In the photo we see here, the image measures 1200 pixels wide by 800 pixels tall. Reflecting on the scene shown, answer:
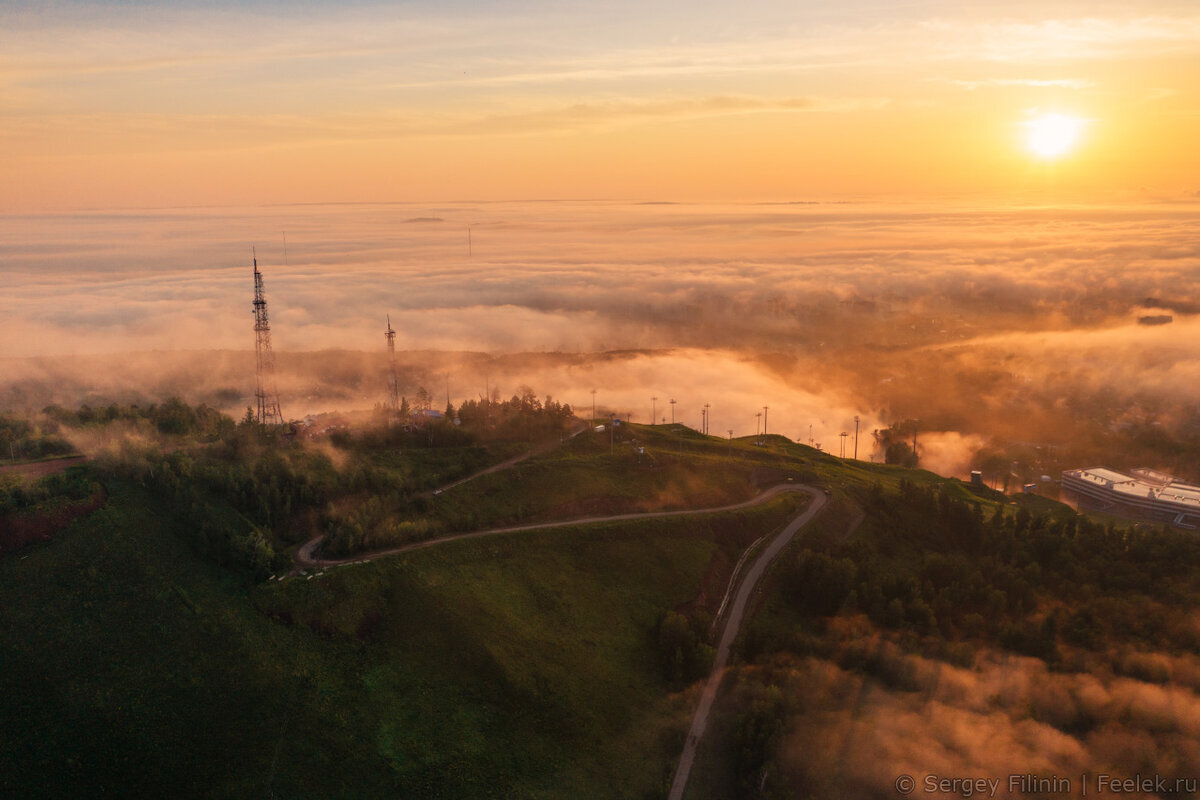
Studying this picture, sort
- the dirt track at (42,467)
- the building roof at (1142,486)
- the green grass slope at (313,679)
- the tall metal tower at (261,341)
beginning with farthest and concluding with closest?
1. the building roof at (1142,486)
2. the tall metal tower at (261,341)
3. the dirt track at (42,467)
4. the green grass slope at (313,679)

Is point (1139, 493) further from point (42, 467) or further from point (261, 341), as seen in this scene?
point (42, 467)

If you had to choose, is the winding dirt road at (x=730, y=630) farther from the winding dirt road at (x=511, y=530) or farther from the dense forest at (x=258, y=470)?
the dense forest at (x=258, y=470)

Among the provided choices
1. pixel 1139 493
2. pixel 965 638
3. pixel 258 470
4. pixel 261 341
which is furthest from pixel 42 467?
pixel 1139 493

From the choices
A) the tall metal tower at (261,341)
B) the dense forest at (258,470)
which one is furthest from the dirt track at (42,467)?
the tall metal tower at (261,341)

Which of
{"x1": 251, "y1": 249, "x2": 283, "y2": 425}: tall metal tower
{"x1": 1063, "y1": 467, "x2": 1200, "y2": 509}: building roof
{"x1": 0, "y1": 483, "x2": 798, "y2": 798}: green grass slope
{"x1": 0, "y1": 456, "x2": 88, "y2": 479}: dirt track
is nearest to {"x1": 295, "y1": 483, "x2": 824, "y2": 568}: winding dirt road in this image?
{"x1": 0, "y1": 483, "x2": 798, "y2": 798}: green grass slope

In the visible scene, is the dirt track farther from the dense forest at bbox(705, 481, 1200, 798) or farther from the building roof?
the building roof

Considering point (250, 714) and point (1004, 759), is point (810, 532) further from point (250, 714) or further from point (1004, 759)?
point (250, 714)
